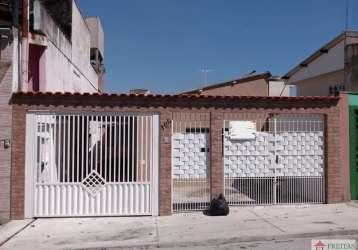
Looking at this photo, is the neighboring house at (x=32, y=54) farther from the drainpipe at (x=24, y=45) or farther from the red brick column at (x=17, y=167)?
the red brick column at (x=17, y=167)

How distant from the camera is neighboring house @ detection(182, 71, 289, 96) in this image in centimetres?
2897

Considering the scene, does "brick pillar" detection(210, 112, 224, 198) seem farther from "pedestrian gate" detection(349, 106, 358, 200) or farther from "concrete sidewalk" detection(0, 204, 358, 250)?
"pedestrian gate" detection(349, 106, 358, 200)

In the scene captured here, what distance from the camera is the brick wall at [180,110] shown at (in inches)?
427

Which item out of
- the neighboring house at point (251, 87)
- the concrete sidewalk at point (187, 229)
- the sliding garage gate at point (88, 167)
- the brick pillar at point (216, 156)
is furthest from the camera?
the neighboring house at point (251, 87)

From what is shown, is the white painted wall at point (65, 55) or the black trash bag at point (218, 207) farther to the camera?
the white painted wall at point (65, 55)

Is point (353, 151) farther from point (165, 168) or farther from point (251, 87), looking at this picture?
point (251, 87)

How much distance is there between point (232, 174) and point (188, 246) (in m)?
3.82

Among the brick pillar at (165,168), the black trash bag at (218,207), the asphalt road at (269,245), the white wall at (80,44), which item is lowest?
the asphalt road at (269,245)

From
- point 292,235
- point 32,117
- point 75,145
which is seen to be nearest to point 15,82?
point 32,117

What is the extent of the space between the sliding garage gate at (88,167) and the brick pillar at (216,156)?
156 cm

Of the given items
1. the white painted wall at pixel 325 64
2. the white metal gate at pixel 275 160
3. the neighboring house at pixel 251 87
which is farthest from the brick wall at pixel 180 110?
the neighboring house at pixel 251 87

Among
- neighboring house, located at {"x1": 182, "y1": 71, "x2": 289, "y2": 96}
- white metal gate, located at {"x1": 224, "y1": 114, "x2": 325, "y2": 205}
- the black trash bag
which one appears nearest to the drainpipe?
white metal gate, located at {"x1": 224, "y1": 114, "x2": 325, "y2": 205}

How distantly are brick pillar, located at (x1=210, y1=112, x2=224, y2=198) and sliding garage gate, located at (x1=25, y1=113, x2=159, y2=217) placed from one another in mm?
1562

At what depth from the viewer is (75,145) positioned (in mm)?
11102
